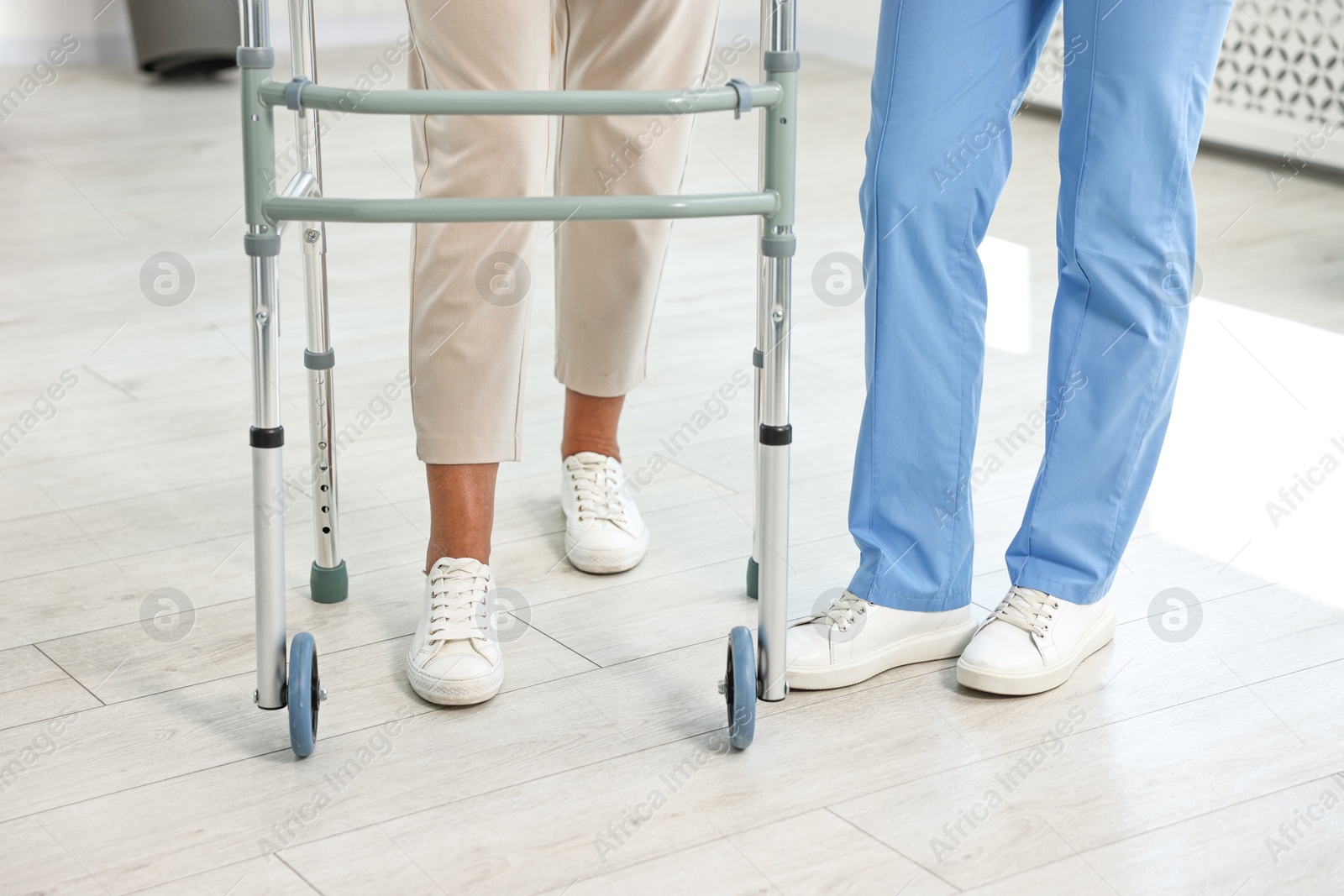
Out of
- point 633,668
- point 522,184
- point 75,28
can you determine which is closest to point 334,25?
point 75,28

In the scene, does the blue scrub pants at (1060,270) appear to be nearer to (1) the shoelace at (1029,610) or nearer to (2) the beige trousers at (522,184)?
(1) the shoelace at (1029,610)

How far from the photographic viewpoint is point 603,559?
154 cm

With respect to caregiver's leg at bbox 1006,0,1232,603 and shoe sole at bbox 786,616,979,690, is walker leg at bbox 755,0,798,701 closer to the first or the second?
shoe sole at bbox 786,616,979,690

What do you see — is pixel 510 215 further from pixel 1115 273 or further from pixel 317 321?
pixel 1115 273

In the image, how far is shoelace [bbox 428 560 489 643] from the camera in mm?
1302

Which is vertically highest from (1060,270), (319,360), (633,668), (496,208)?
(496,208)

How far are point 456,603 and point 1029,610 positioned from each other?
53 cm

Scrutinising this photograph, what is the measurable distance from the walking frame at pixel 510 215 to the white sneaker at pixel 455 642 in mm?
104

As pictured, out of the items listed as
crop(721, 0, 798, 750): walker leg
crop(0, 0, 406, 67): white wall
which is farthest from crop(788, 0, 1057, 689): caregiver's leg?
crop(0, 0, 406, 67): white wall

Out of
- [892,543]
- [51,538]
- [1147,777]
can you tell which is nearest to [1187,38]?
A: [892,543]

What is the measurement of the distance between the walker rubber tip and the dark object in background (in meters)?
3.23

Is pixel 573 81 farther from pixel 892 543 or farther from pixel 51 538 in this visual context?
pixel 51 538

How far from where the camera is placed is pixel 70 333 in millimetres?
2268

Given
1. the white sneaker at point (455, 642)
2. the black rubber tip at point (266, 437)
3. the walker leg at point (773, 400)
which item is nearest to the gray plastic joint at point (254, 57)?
the black rubber tip at point (266, 437)
